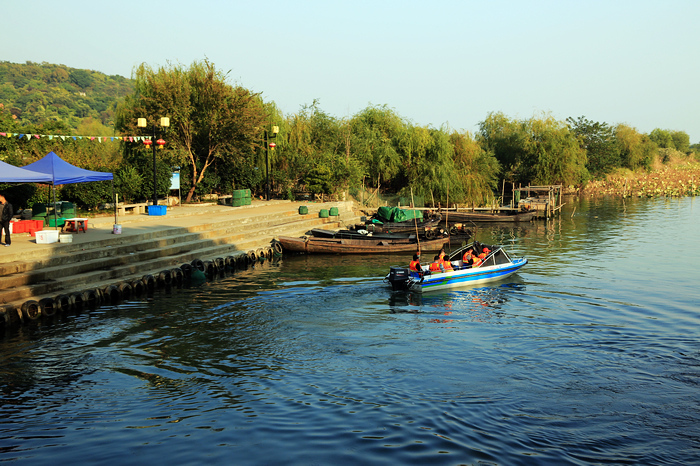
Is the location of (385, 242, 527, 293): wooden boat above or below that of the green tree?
below

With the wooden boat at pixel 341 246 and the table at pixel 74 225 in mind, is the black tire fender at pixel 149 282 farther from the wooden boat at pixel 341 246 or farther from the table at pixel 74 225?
the wooden boat at pixel 341 246

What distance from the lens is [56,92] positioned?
394 ft

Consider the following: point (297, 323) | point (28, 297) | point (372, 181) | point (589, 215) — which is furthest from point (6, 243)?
point (589, 215)

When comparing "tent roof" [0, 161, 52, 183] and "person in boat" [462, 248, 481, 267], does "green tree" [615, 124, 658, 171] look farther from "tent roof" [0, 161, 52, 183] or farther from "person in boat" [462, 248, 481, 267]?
"tent roof" [0, 161, 52, 183]

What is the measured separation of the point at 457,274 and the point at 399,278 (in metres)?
2.20

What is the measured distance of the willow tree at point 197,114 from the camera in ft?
95.6

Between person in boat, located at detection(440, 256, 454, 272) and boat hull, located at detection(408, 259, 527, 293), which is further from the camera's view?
person in boat, located at detection(440, 256, 454, 272)

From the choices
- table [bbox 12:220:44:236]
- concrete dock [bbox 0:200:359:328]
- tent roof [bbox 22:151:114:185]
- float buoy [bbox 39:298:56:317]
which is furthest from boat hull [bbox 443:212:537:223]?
float buoy [bbox 39:298:56:317]

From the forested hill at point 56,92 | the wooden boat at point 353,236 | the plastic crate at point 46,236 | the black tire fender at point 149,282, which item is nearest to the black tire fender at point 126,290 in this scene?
the black tire fender at point 149,282

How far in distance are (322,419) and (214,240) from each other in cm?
1529

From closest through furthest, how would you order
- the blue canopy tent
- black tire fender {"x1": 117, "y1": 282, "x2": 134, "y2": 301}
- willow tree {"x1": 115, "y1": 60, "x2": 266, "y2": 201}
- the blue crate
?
black tire fender {"x1": 117, "y1": 282, "x2": 134, "y2": 301} → the blue canopy tent → the blue crate → willow tree {"x1": 115, "y1": 60, "x2": 266, "y2": 201}

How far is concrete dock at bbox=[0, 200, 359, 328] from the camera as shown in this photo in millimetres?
13758

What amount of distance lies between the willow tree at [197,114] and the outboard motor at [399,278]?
1711cm

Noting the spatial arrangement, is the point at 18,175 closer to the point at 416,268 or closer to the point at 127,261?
the point at 127,261
